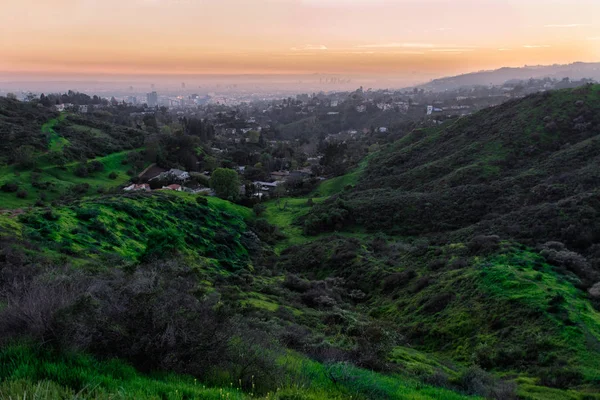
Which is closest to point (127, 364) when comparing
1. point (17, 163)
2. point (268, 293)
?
point (268, 293)

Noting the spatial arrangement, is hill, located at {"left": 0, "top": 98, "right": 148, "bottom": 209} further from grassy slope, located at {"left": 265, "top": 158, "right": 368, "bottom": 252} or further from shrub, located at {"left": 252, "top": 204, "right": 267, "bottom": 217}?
grassy slope, located at {"left": 265, "top": 158, "right": 368, "bottom": 252}

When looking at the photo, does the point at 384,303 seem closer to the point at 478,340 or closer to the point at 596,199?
the point at 478,340

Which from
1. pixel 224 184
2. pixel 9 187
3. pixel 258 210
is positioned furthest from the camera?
pixel 224 184

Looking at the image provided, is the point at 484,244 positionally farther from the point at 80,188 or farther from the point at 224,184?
the point at 80,188

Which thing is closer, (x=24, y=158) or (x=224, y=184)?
(x=24, y=158)

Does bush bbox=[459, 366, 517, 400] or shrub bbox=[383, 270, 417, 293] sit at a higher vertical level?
bush bbox=[459, 366, 517, 400]

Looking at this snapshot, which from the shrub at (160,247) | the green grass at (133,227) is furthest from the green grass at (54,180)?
the shrub at (160,247)

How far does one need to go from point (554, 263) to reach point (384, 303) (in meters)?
6.50

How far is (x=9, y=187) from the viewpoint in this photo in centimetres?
2555

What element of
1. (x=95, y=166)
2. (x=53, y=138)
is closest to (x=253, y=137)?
(x=53, y=138)

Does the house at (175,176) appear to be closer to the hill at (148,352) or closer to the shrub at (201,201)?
the shrub at (201,201)

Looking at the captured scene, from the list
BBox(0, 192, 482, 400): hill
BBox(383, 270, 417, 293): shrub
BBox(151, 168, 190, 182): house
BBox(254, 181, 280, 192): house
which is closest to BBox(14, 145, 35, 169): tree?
BBox(151, 168, 190, 182): house

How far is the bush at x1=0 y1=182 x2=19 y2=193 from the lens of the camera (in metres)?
25.4

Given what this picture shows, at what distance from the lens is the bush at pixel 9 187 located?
83.4 feet
